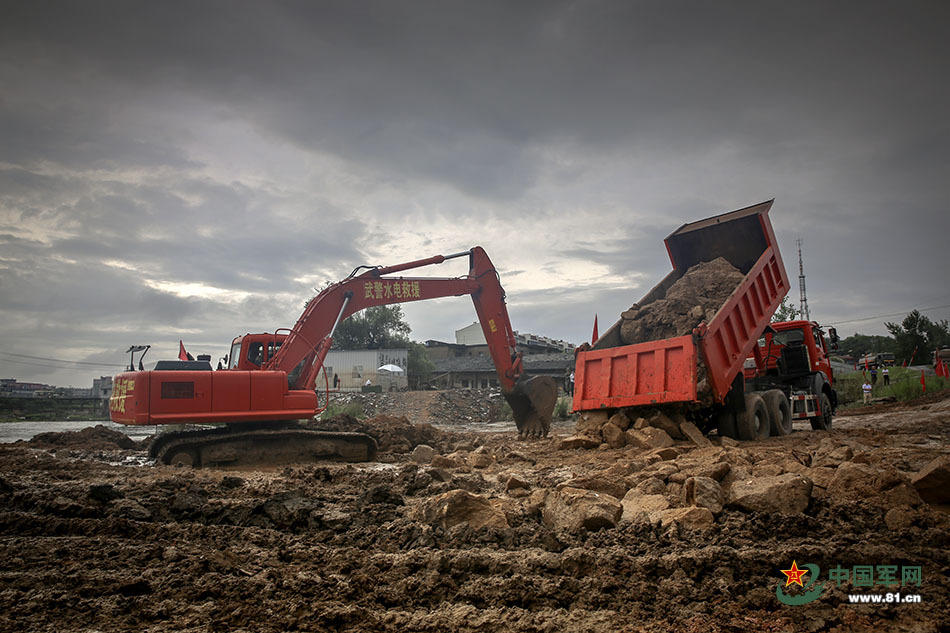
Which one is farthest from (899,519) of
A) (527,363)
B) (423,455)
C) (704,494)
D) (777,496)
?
(527,363)

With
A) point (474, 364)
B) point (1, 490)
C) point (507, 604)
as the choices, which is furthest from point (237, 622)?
point (474, 364)

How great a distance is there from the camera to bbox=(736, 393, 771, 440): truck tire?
9.38 m

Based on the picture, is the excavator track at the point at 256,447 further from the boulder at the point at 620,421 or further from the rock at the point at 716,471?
the rock at the point at 716,471

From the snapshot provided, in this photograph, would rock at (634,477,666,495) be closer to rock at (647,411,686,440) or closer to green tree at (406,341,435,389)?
rock at (647,411,686,440)

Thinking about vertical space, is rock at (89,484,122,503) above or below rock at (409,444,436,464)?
above

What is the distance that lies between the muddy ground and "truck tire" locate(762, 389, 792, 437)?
13.4ft

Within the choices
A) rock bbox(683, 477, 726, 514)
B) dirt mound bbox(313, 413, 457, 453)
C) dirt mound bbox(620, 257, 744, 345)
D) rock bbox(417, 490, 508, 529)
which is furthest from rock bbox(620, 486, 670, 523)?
dirt mound bbox(313, 413, 457, 453)

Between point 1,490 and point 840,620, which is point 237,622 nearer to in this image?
point 840,620

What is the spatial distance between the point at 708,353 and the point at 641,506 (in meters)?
4.53

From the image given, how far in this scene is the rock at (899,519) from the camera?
3.87 meters

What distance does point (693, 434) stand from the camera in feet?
27.8

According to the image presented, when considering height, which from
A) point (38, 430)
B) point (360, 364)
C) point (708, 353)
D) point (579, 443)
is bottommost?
point (38, 430)

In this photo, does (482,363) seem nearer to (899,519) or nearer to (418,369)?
(418,369)

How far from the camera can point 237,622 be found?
114 inches
